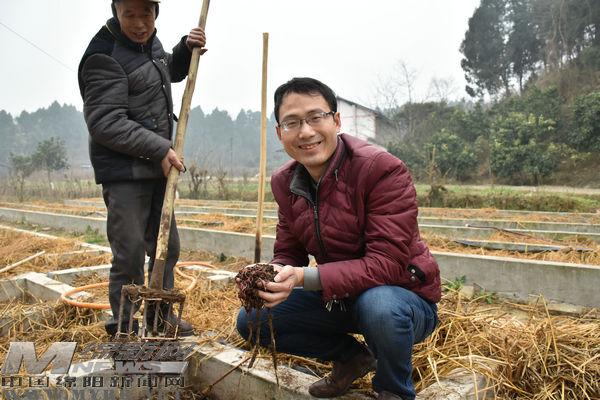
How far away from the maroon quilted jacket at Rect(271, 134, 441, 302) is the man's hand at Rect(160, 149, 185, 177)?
2.50 ft

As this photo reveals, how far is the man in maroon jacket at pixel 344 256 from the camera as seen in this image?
160cm

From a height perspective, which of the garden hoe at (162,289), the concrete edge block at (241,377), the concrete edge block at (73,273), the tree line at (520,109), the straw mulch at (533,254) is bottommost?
the concrete edge block at (241,377)

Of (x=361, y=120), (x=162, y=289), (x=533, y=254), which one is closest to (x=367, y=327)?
(x=162, y=289)

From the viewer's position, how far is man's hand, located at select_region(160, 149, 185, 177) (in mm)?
2352

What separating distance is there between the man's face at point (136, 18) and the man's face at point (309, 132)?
3.48ft

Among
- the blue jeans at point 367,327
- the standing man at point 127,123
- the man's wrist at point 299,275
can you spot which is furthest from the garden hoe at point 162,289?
the man's wrist at point 299,275

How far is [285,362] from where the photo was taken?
7.38 feet

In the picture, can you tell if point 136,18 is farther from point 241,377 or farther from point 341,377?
point 341,377

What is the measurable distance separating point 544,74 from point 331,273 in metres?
27.9

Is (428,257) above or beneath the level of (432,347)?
above

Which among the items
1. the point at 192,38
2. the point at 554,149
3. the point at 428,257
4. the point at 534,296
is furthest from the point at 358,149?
the point at 554,149

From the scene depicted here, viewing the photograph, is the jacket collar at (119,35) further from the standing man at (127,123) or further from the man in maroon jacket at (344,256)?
the man in maroon jacket at (344,256)

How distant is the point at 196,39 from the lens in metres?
2.49

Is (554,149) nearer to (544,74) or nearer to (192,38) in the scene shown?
(544,74)
